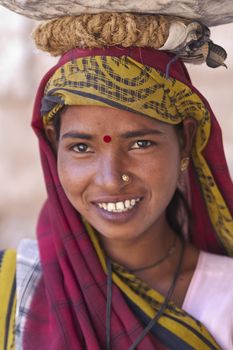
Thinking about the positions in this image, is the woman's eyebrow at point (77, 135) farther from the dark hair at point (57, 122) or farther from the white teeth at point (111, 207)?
the white teeth at point (111, 207)

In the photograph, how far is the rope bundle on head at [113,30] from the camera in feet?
6.20

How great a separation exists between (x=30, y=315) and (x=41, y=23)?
0.89 m

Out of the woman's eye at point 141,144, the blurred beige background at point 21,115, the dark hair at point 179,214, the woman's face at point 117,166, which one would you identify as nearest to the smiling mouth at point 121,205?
the woman's face at point 117,166

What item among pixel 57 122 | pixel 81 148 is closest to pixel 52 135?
pixel 57 122

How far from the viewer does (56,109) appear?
2.06 meters

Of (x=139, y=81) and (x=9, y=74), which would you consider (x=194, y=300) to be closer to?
(x=139, y=81)

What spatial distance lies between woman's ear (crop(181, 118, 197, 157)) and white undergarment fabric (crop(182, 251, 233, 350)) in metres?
0.38

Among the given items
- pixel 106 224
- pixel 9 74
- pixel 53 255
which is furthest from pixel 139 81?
pixel 9 74

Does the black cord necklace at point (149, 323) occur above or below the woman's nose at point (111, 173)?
below

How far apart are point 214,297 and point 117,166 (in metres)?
0.53

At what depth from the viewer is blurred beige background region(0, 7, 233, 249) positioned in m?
3.98

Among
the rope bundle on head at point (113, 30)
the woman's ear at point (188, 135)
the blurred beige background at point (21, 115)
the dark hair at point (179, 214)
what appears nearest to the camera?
the rope bundle on head at point (113, 30)

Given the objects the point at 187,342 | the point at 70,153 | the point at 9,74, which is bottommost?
the point at 187,342

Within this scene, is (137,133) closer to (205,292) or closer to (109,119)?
(109,119)
